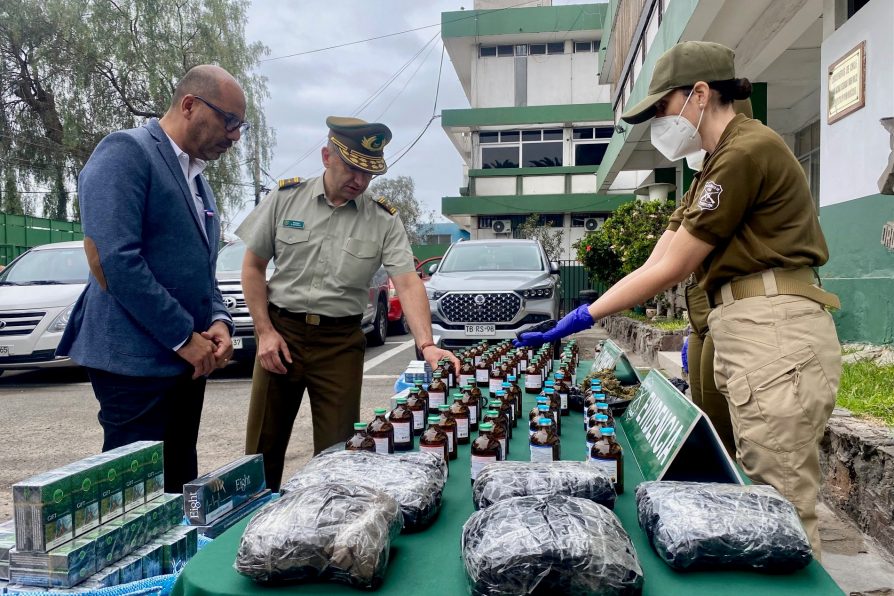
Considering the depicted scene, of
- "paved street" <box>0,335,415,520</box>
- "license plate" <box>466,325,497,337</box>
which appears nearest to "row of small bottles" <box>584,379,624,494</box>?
"paved street" <box>0,335,415,520</box>

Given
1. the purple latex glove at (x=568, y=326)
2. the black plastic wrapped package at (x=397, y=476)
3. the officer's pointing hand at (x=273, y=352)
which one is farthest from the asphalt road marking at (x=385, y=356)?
the black plastic wrapped package at (x=397, y=476)

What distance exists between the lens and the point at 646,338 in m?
9.77

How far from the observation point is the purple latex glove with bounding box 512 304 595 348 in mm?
2566

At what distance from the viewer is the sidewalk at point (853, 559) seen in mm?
2977

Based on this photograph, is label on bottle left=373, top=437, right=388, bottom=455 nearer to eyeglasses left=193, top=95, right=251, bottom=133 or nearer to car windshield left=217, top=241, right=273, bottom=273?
eyeglasses left=193, top=95, right=251, bottom=133

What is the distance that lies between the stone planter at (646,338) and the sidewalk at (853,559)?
4.90 meters

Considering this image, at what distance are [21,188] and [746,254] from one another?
24.1 metres

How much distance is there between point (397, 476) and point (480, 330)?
22.5 feet

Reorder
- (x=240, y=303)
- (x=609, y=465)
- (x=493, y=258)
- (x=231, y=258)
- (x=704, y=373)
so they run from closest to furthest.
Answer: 1. (x=609, y=465)
2. (x=704, y=373)
3. (x=240, y=303)
4. (x=231, y=258)
5. (x=493, y=258)

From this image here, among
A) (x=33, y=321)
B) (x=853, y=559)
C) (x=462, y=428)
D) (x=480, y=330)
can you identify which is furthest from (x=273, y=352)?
(x=33, y=321)

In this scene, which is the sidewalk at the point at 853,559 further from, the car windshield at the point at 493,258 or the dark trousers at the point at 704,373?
the car windshield at the point at 493,258

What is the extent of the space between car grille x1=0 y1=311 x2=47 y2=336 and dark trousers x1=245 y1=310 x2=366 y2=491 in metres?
6.17

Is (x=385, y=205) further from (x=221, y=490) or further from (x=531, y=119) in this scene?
(x=531, y=119)

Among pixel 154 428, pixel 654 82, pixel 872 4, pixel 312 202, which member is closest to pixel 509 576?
pixel 154 428
